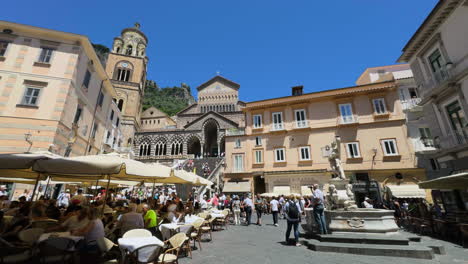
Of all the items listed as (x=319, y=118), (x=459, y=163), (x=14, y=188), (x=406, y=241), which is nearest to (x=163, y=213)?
(x=406, y=241)

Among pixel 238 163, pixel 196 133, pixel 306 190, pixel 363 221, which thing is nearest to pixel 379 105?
pixel 306 190

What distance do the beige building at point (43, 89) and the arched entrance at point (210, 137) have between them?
25.5 meters

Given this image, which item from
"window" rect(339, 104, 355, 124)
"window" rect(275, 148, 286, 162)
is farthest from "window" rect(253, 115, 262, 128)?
"window" rect(339, 104, 355, 124)

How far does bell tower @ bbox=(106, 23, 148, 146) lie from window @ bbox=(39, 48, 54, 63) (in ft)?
79.8

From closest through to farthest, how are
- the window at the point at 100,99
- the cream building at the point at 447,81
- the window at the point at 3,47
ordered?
the cream building at the point at 447,81, the window at the point at 3,47, the window at the point at 100,99

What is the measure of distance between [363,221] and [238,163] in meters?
14.7

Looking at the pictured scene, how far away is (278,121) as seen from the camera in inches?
804

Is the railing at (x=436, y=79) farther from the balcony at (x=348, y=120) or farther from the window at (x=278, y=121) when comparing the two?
the window at (x=278, y=121)

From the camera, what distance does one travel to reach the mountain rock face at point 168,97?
74738 mm

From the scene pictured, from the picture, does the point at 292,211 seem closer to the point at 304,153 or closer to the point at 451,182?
the point at 451,182

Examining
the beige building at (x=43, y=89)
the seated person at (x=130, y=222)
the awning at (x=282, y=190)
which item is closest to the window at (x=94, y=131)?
the beige building at (x=43, y=89)

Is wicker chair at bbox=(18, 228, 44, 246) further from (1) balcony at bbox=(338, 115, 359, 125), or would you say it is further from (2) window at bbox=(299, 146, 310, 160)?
(1) balcony at bbox=(338, 115, 359, 125)

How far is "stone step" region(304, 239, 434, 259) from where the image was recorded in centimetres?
516

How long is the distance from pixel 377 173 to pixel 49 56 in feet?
83.5
